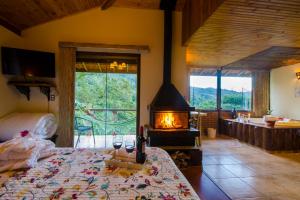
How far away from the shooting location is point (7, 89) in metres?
3.39

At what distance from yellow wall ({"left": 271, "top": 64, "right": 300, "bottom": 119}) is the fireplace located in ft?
13.7

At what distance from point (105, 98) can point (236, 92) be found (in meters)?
4.94

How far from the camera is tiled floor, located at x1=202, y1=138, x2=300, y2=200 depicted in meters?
2.65

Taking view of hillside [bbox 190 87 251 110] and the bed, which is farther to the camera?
view of hillside [bbox 190 87 251 110]

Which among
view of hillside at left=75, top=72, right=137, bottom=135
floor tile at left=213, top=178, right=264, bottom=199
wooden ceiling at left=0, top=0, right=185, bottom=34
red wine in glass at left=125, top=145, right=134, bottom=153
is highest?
wooden ceiling at left=0, top=0, right=185, bottom=34

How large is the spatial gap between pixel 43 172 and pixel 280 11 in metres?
3.02

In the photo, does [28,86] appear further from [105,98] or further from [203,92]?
[203,92]

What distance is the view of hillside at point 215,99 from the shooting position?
7.07m

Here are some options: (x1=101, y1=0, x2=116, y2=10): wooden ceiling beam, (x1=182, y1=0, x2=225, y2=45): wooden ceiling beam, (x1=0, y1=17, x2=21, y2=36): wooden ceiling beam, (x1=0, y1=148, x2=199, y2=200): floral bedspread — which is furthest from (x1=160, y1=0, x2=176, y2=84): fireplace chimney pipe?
(x1=0, y1=17, x2=21, y2=36): wooden ceiling beam

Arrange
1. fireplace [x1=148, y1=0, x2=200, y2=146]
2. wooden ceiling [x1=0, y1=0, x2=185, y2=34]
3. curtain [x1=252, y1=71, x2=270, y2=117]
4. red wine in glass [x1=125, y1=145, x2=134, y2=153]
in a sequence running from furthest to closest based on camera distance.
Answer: curtain [x1=252, y1=71, x2=270, y2=117], fireplace [x1=148, y1=0, x2=200, y2=146], wooden ceiling [x1=0, y1=0, x2=185, y2=34], red wine in glass [x1=125, y1=145, x2=134, y2=153]

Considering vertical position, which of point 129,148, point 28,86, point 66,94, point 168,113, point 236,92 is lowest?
point 129,148

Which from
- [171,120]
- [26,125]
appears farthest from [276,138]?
[26,125]

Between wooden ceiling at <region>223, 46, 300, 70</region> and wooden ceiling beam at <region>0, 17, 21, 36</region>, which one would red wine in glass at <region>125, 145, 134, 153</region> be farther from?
wooden ceiling at <region>223, 46, 300, 70</region>

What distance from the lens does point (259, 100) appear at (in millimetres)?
7023
